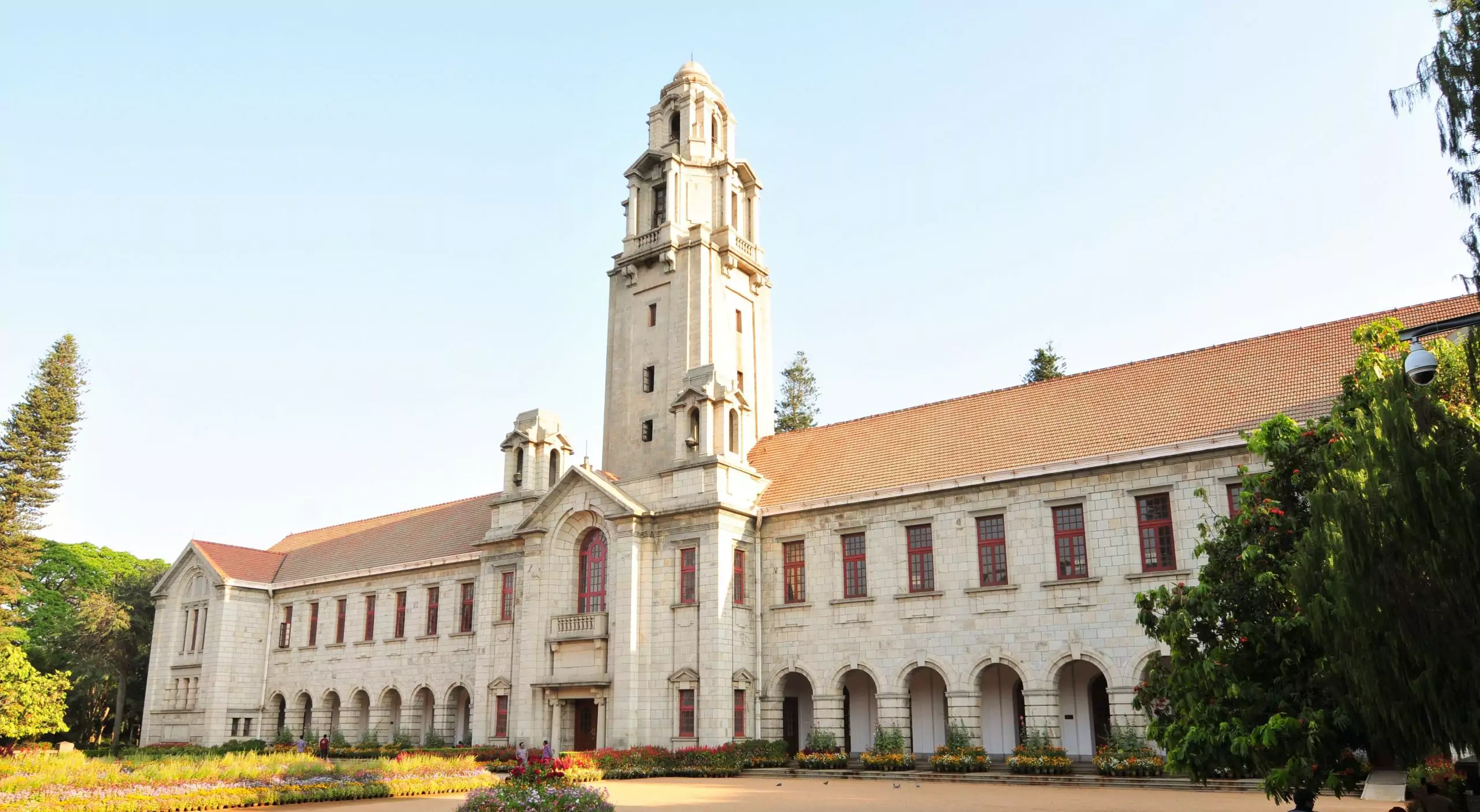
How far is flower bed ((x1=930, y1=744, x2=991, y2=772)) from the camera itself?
89.6ft

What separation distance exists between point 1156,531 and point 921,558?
6541mm

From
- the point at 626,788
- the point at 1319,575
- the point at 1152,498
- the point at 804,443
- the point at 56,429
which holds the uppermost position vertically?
the point at 56,429

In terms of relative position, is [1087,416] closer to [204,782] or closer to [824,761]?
[824,761]

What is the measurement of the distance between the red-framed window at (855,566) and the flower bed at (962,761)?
5310mm

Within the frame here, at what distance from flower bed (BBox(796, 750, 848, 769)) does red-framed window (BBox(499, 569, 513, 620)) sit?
12.7 metres

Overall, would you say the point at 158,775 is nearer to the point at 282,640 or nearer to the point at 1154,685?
the point at 1154,685

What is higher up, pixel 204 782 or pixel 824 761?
pixel 204 782

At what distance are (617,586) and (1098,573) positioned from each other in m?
14.5

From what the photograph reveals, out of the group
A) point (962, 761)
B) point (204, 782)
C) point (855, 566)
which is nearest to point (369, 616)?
point (204, 782)

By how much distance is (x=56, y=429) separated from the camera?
166 ft

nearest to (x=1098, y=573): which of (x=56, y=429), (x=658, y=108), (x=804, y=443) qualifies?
(x=804, y=443)

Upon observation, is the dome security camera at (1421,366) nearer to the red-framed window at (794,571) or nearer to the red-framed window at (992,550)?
the red-framed window at (992,550)

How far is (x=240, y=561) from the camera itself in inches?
1955

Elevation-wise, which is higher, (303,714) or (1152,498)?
(1152,498)
